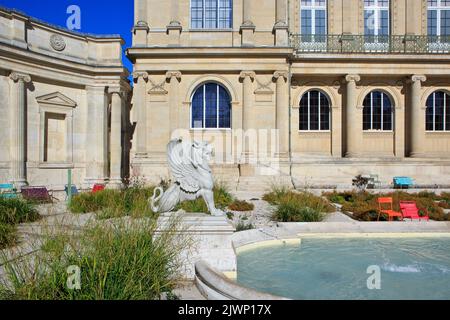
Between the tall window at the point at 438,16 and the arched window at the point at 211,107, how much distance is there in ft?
51.2

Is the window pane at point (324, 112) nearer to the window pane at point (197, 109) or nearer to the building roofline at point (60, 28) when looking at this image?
the window pane at point (197, 109)

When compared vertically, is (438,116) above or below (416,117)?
above

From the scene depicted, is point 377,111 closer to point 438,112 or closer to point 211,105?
point 438,112

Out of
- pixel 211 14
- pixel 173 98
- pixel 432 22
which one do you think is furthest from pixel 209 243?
pixel 432 22

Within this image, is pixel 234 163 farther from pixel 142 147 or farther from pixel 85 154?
pixel 85 154

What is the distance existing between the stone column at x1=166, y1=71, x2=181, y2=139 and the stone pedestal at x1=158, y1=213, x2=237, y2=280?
49.4ft

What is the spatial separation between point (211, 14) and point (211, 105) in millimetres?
6203

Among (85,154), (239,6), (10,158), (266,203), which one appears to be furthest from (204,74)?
(10,158)

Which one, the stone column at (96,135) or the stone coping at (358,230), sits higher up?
the stone column at (96,135)

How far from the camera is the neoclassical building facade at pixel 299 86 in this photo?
1986 centimetres

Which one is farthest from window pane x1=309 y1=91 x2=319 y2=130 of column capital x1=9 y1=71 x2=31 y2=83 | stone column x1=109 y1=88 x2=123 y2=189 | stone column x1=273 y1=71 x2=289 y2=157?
column capital x1=9 y1=71 x2=31 y2=83

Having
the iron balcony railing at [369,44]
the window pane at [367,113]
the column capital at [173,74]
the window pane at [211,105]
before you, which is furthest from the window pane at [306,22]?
the column capital at [173,74]

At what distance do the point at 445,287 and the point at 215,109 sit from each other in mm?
17003

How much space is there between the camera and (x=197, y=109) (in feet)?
68.2
